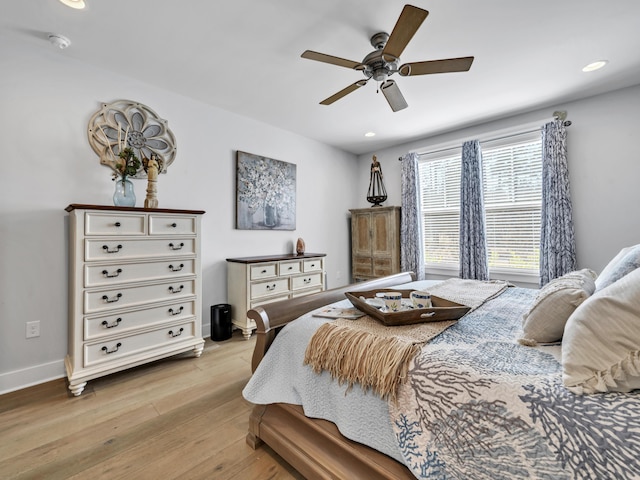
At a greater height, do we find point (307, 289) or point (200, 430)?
point (307, 289)

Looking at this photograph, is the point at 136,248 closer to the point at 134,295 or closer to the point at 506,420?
the point at 134,295

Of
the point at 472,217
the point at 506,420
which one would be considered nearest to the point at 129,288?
the point at 506,420

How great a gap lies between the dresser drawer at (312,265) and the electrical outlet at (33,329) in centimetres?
245

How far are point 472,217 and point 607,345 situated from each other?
10.5 feet

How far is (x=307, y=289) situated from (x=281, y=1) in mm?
2848

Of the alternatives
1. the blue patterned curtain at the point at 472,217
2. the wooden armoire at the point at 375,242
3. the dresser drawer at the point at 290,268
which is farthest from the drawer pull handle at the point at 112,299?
the blue patterned curtain at the point at 472,217

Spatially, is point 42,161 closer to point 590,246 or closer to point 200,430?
point 200,430

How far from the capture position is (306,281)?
3.57 metres

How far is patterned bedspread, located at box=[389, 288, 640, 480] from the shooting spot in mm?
655

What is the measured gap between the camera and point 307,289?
357 cm

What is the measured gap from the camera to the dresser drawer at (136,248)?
2.00 metres

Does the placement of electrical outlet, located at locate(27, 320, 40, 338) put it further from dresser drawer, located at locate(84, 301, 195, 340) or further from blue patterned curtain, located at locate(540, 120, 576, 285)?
blue patterned curtain, located at locate(540, 120, 576, 285)

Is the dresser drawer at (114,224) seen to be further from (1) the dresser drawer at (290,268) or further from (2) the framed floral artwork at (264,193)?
(1) the dresser drawer at (290,268)

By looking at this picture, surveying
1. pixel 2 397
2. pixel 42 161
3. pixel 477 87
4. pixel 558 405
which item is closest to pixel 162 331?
pixel 2 397
